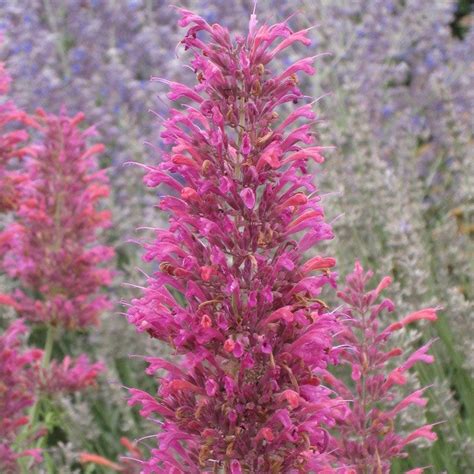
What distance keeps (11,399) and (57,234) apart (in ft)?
3.25

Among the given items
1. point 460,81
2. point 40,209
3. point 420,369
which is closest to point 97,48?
point 460,81

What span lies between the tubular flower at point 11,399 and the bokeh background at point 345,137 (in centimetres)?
32

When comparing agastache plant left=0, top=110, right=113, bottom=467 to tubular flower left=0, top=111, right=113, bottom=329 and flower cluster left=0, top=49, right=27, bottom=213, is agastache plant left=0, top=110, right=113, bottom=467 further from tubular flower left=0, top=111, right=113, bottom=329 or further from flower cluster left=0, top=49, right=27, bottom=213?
flower cluster left=0, top=49, right=27, bottom=213

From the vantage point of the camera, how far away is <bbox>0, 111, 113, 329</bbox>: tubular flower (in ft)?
14.9

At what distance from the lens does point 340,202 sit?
5258 millimetres

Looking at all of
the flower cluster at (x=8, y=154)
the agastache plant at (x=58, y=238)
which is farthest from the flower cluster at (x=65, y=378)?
the flower cluster at (x=8, y=154)

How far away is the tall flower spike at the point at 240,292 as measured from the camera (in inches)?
99.7

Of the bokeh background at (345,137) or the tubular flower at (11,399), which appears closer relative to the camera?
the tubular flower at (11,399)

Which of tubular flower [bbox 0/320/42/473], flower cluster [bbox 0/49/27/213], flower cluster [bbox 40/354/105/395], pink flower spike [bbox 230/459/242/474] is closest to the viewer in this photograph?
pink flower spike [bbox 230/459/242/474]

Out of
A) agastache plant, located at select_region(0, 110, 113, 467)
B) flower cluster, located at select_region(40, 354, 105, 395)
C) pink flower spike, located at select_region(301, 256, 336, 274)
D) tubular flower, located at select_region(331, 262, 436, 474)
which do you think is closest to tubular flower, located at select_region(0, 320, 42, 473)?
flower cluster, located at select_region(40, 354, 105, 395)

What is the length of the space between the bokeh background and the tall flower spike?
152 cm

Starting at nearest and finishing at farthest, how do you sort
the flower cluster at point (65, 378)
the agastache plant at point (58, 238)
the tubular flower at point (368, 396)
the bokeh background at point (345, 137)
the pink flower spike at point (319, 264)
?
the pink flower spike at point (319, 264)
the tubular flower at point (368, 396)
the flower cluster at point (65, 378)
the agastache plant at point (58, 238)
the bokeh background at point (345, 137)

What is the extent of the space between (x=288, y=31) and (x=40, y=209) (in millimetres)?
2132

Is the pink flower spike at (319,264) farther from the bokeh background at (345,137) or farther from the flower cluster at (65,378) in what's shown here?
the flower cluster at (65,378)
